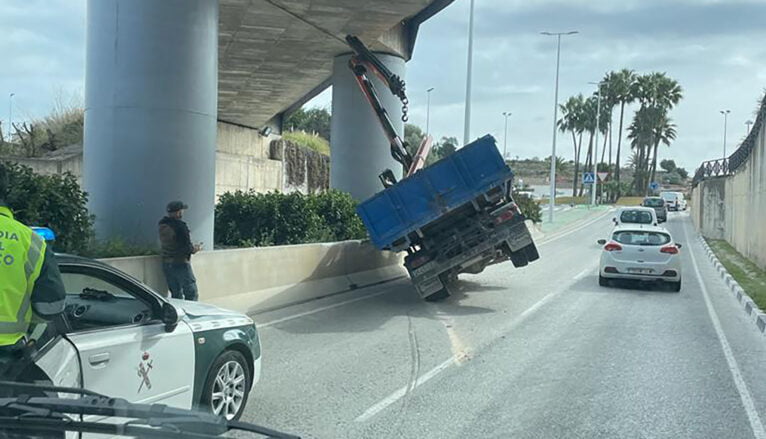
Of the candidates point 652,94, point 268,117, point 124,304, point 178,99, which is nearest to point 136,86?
point 178,99

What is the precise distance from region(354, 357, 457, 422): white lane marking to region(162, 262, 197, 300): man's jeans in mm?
3821

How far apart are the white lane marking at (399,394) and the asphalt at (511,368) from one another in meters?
0.02

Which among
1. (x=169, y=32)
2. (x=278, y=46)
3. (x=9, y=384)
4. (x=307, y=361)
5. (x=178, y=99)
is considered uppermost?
(x=278, y=46)

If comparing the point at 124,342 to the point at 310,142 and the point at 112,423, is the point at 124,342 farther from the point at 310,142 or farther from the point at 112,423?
the point at 310,142

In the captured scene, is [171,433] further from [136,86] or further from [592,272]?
[592,272]

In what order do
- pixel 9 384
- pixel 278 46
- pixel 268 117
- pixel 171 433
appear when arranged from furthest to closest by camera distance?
pixel 268 117 < pixel 278 46 < pixel 9 384 < pixel 171 433

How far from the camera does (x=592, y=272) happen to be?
1884 cm

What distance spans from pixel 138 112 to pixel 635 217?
22.5 meters

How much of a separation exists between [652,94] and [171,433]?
81.5 metres

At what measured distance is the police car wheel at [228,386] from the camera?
5211mm

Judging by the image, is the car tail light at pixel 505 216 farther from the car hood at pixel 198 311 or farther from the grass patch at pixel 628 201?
the grass patch at pixel 628 201

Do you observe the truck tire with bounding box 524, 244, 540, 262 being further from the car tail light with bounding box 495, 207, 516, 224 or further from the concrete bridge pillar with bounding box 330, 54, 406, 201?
the concrete bridge pillar with bounding box 330, 54, 406, 201

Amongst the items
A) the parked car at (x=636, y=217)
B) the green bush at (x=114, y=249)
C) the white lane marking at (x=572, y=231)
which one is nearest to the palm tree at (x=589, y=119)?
the white lane marking at (x=572, y=231)

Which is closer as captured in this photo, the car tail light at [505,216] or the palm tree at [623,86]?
the car tail light at [505,216]
